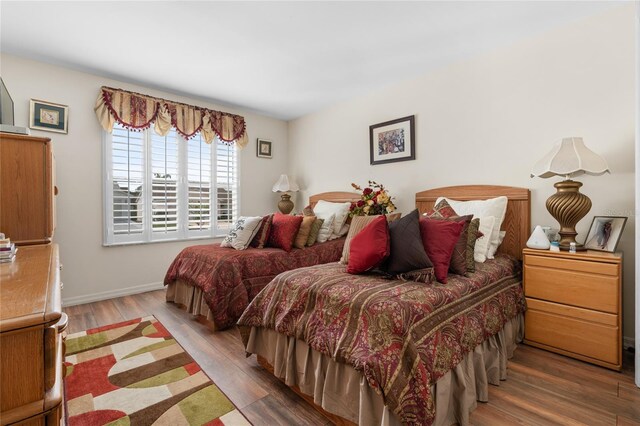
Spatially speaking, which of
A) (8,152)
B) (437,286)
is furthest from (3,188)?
(437,286)

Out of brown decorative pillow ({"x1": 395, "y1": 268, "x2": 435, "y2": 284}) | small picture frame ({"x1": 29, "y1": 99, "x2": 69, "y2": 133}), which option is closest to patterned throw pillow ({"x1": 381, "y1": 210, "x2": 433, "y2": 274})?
brown decorative pillow ({"x1": 395, "y1": 268, "x2": 435, "y2": 284})

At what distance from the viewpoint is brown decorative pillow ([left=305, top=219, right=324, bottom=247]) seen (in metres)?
3.43

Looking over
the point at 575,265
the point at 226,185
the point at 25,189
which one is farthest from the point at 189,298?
the point at 575,265

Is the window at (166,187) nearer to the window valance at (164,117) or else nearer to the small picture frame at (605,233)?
the window valance at (164,117)

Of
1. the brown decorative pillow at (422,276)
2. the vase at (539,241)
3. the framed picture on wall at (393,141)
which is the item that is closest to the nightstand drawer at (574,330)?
the vase at (539,241)

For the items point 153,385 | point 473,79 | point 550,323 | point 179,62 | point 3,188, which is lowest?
point 153,385

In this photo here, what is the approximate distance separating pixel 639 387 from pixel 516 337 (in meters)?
0.65

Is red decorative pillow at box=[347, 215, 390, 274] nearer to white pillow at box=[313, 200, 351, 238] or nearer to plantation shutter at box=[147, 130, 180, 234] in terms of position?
white pillow at box=[313, 200, 351, 238]

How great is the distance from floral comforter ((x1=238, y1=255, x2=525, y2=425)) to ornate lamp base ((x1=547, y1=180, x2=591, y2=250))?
0.67 metres

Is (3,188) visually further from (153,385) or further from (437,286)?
(437,286)

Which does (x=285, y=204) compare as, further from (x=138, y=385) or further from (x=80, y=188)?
(x=138, y=385)

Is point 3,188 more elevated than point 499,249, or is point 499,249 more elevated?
point 3,188

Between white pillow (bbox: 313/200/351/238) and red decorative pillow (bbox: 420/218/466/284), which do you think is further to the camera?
white pillow (bbox: 313/200/351/238)

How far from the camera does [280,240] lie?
3232 millimetres
